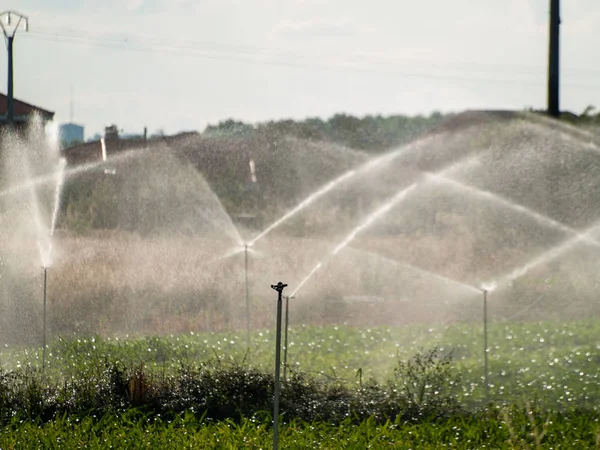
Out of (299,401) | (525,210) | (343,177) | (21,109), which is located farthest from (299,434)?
(21,109)

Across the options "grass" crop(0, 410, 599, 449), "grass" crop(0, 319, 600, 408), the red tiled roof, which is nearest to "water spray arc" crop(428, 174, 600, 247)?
"grass" crop(0, 319, 600, 408)

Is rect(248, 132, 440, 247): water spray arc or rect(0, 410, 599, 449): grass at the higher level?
rect(248, 132, 440, 247): water spray arc

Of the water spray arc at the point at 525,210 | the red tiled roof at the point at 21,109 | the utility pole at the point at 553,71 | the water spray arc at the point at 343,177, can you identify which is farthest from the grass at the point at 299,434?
the red tiled roof at the point at 21,109

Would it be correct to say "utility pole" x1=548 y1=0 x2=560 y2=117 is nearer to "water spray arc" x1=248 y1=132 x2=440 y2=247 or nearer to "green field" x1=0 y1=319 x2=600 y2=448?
"green field" x1=0 y1=319 x2=600 y2=448

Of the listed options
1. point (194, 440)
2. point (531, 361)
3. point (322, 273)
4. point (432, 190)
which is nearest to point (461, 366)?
point (531, 361)

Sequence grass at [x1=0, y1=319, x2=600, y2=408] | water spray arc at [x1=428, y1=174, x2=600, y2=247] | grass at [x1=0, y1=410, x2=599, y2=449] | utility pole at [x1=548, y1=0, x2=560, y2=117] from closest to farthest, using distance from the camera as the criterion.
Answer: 1. grass at [x1=0, y1=410, x2=599, y2=449]
2. grass at [x1=0, y1=319, x2=600, y2=408]
3. utility pole at [x1=548, y1=0, x2=560, y2=117]
4. water spray arc at [x1=428, y1=174, x2=600, y2=247]

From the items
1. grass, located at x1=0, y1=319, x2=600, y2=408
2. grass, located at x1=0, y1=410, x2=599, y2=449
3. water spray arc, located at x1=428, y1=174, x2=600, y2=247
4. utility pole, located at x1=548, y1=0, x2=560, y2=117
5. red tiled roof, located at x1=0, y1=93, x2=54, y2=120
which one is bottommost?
grass, located at x1=0, y1=410, x2=599, y2=449

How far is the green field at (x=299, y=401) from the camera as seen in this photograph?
6.95 metres

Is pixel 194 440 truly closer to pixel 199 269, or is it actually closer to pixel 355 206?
pixel 199 269

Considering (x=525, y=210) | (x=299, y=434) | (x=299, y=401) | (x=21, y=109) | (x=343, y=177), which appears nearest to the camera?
(x=299, y=434)

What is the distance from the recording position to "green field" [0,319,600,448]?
22.8 feet

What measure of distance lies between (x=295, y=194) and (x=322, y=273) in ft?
30.4

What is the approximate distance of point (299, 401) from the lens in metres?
7.81

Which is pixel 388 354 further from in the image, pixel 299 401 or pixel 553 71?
pixel 553 71
